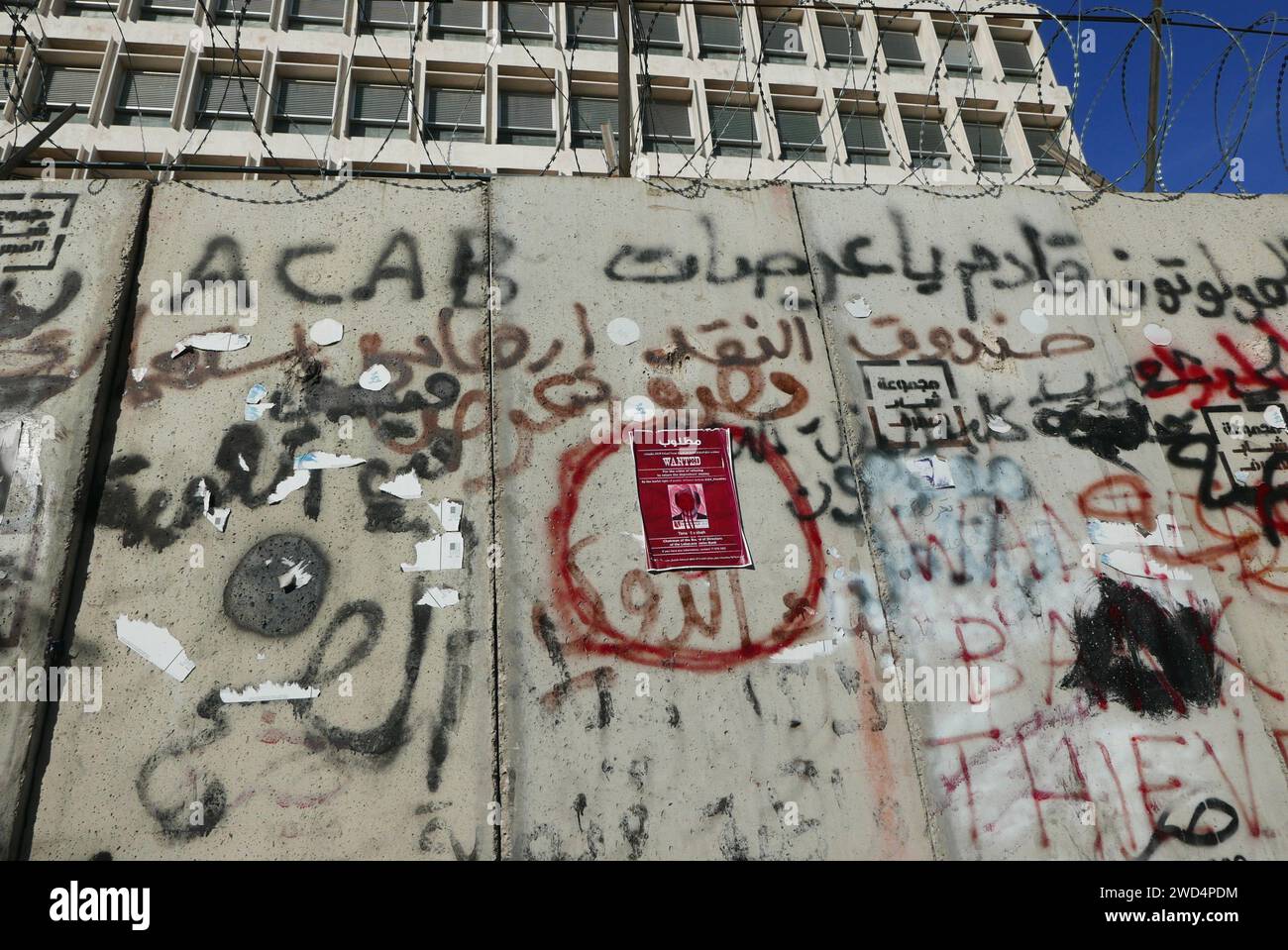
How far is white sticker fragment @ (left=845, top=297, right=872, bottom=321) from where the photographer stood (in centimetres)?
381

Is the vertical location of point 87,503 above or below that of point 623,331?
below

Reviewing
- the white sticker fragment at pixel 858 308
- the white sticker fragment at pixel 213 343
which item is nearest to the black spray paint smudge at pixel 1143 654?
the white sticker fragment at pixel 858 308

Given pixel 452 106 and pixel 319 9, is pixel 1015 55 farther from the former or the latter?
pixel 319 9

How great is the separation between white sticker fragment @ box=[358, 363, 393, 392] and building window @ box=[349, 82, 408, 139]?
52.4 feet

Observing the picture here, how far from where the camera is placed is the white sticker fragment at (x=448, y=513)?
323cm

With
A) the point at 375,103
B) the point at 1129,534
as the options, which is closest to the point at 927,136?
the point at 375,103

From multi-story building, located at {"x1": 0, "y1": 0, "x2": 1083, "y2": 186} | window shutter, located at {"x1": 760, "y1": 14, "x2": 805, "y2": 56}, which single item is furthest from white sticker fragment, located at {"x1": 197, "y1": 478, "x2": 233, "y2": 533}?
window shutter, located at {"x1": 760, "y1": 14, "x2": 805, "y2": 56}

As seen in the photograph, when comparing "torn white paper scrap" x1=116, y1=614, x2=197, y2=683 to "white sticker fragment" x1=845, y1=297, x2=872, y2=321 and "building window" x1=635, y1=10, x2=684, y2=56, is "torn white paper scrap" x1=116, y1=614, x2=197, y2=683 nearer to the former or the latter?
"white sticker fragment" x1=845, y1=297, x2=872, y2=321

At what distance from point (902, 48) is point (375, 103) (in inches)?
536

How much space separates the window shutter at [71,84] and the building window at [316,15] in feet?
14.4

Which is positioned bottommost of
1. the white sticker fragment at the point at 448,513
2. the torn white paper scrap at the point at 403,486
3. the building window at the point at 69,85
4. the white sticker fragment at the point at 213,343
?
the white sticker fragment at the point at 448,513

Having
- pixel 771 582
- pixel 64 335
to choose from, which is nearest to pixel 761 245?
Answer: pixel 771 582

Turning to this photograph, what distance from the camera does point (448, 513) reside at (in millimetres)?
3250

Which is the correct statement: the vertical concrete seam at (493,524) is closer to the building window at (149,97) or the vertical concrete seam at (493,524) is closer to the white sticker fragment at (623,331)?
the white sticker fragment at (623,331)
